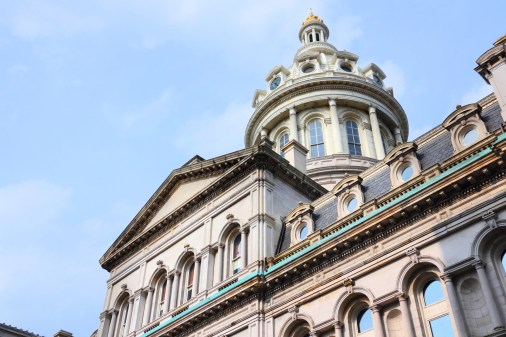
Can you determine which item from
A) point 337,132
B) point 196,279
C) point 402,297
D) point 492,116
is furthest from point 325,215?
point 337,132

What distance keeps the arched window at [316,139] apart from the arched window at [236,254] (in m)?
18.3

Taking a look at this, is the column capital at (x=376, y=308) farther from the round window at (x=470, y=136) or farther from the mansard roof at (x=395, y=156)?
the round window at (x=470, y=136)

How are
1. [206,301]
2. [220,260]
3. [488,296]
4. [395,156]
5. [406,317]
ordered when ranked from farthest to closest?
1. [220,260]
2. [206,301]
3. [395,156]
4. [406,317]
5. [488,296]

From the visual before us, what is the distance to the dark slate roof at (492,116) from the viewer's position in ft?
63.2

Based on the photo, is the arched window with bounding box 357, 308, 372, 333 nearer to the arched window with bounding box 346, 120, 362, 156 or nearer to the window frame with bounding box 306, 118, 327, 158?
the window frame with bounding box 306, 118, 327, 158

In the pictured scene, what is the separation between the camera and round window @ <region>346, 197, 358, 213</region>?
22864 millimetres

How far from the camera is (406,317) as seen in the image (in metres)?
17.9

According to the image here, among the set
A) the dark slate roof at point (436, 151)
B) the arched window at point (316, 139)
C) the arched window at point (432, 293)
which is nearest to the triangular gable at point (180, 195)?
the dark slate roof at point (436, 151)

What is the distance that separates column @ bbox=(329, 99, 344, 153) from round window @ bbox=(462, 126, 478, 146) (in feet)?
74.0

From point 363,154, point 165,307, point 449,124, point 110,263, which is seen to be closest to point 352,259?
point 449,124

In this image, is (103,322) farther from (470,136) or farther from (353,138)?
(353,138)

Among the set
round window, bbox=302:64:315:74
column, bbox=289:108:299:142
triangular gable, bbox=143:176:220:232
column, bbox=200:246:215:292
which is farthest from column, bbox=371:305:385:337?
round window, bbox=302:64:315:74

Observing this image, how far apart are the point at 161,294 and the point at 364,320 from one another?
1351 centimetres

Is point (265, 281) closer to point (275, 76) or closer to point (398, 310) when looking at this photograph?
point (398, 310)
